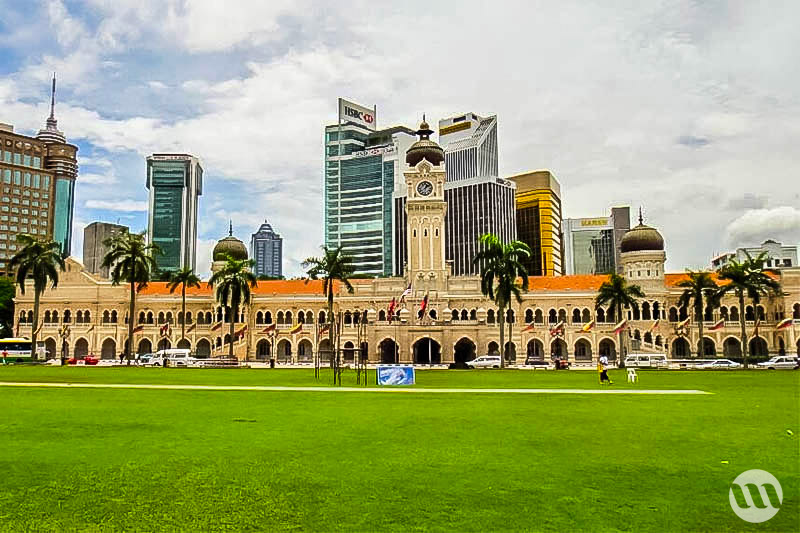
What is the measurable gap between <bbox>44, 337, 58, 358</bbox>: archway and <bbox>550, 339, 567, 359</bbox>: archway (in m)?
64.6

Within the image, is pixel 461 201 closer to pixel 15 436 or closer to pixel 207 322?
pixel 207 322

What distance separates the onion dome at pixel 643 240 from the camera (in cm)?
8388

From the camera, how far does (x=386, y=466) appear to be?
40.6 feet

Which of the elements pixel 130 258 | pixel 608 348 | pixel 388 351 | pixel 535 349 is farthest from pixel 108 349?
pixel 608 348

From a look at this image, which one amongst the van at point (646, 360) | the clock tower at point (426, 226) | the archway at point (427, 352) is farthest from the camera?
the clock tower at point (426, 226)

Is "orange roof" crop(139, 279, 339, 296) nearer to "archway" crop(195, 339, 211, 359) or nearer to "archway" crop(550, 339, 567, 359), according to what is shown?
"archway" crop(195, 339, 211, 359)

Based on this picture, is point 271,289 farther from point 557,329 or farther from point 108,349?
point 557,329

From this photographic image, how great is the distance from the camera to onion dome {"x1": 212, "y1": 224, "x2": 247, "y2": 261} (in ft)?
309

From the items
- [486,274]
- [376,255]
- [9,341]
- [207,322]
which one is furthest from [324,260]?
[376,255]

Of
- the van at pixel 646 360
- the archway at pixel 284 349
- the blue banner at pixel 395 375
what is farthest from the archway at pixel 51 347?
the van at pixel 646 360

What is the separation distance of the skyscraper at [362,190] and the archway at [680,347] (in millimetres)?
107810

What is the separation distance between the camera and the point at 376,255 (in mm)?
184000

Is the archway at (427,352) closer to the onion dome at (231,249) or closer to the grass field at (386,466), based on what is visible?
the onion dome at (231,249)

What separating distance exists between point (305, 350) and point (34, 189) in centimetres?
11342
